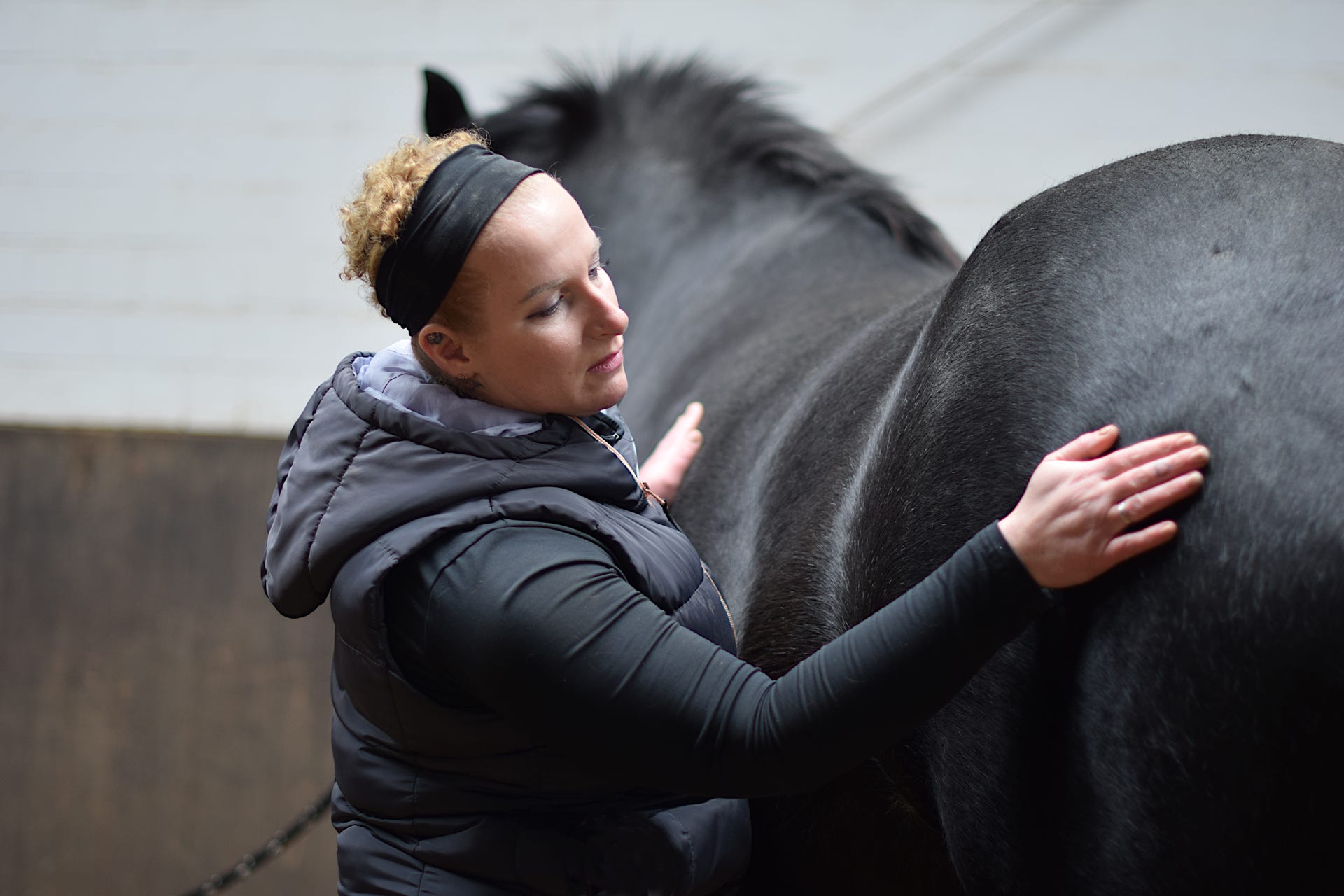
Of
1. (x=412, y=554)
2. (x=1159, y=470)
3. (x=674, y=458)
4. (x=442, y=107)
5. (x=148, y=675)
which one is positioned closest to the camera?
(x=1159, y=470)

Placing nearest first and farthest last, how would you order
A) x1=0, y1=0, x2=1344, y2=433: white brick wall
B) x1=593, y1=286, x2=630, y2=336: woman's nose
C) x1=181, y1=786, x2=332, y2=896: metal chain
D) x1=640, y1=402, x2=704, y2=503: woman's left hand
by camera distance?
x1=593, y1=286, x2=630, y2=336: woman's nose < x1=640, y1=402, x2=704, y2=503: woman's left hand < x1=181, y1=786, x2=332, y2=896: metal chain < x1=0, y1=0, x2=1344, y2=433: white brick wall

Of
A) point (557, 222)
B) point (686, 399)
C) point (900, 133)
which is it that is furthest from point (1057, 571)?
point (900, 133)

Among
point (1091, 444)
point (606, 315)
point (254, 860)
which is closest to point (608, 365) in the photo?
point (606, 315)

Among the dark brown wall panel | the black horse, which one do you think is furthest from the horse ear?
the dark brown wall panel

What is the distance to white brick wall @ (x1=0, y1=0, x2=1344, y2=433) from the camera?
8.51 ft

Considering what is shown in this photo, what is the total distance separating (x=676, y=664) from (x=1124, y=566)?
26cm

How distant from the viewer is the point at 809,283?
1534 millimetres

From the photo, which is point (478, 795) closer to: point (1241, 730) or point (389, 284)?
point (389, 284)

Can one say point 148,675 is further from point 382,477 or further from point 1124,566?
point 1124,566

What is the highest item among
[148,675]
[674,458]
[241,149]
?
[674,458]

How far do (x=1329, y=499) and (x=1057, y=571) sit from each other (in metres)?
0.13

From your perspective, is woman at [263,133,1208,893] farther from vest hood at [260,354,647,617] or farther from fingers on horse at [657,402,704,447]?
fingers on horse at [657,402,704,447]

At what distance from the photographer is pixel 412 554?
0.64 meters

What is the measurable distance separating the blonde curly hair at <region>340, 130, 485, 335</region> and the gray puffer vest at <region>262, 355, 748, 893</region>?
8cm
